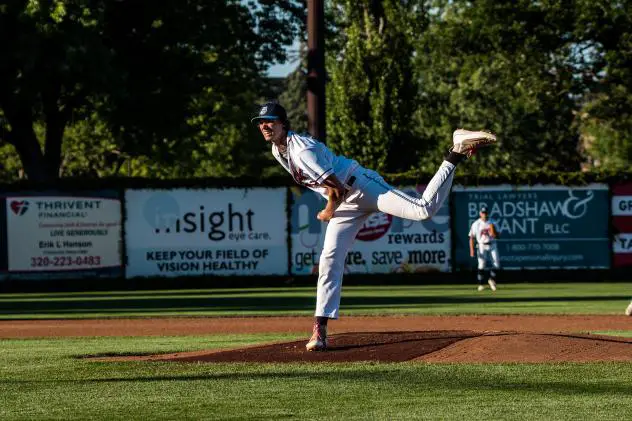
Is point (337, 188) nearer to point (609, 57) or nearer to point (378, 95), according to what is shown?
point (378, 95)

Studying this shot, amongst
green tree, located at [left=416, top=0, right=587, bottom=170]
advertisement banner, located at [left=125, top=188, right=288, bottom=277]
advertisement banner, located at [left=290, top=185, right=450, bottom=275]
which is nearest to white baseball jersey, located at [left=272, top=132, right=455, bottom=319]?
advertisement banner, located at [left=290, top=185, right=450, bottom=275]

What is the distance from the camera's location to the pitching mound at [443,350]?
9.82m

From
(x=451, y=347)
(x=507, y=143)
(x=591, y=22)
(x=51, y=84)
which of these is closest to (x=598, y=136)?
(x=507, y=143)

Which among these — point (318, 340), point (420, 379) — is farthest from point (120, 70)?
point (420, 379)

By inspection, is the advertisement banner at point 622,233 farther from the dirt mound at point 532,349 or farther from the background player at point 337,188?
the background player at point 337,188

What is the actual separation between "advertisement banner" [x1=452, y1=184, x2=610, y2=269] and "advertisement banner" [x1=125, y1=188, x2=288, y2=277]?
4.70 m

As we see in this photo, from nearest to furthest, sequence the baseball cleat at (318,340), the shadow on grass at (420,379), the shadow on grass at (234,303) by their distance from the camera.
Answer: the shadow on grass at (420,379)
the baseball cleat at (318,340)
the shadow on grass at (234,303)

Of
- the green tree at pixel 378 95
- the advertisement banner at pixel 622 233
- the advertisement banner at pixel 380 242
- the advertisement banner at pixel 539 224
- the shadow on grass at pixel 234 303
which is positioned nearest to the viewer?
the shadow on grass at pixel 234 303

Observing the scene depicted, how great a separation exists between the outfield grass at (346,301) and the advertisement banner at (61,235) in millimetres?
878

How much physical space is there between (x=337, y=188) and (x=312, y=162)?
0.35 meters

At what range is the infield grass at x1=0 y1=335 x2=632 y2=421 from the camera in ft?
23.1

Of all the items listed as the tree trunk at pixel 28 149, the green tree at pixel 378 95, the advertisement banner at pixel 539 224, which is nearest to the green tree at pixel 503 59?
the green tree at pixel 378 95

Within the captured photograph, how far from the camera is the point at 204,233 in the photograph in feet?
96.5

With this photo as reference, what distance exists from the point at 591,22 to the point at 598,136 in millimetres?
22259
